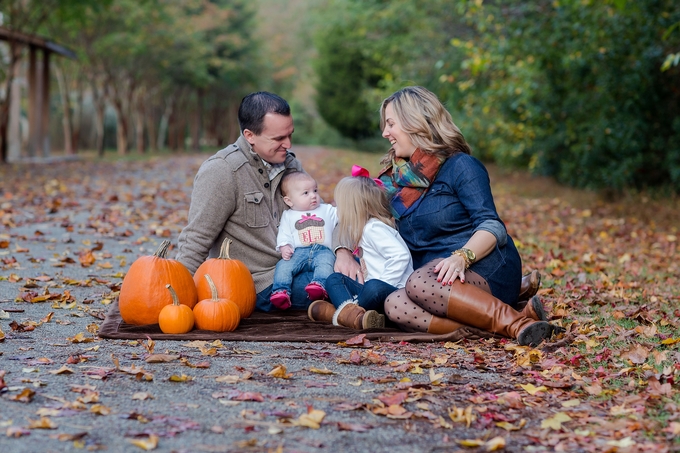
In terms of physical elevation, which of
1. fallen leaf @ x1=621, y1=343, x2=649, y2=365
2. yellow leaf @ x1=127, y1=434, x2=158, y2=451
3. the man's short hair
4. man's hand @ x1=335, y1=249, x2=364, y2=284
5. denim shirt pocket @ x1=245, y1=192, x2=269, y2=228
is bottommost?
yellow leaf @ x1=127, y1=434, x2=158, y2=451

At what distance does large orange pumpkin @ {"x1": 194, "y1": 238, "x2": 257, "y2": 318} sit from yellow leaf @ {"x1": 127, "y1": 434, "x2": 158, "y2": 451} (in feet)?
6.77

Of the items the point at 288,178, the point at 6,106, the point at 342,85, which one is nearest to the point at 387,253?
the point at 288,178

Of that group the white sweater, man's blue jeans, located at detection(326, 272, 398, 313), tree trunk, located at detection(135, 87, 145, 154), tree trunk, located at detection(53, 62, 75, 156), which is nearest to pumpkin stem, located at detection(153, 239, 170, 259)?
man's blue jeans, located at detection(326, 272, 398, 313)

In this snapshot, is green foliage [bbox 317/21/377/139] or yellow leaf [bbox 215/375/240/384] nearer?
yellow leaf [bbox 215/375/240/384]

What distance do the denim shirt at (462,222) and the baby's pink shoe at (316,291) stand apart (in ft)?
2.19

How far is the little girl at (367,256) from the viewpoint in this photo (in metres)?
5.00

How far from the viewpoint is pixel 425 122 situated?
4852mm

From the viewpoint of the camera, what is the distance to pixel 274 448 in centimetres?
292

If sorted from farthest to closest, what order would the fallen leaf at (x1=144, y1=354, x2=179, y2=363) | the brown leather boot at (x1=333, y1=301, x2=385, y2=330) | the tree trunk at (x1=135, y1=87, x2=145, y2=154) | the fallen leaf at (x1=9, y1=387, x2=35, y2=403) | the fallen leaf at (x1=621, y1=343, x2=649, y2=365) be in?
1. the tree trunk at (x1=135, y1=87, x2=145, y2=154)
2. the brown leather boot at (x1=333, y1=301, x2=385, y2=330)
3. the fallen leaf at (x1=621, y1=343, x2=649, y2=365)
4. the fallen leaf at (x1=144, y1=354, x2=179, y2=363)
5. the fallen leaf at (x1=9, y1=387, x2=35, y2=403)

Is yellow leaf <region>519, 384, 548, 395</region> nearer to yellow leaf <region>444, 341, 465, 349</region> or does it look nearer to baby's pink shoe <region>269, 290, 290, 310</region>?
yellow leaf <region>444, 341, 465, 349</region>

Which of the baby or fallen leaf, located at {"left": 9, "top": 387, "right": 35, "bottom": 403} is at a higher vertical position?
the baby

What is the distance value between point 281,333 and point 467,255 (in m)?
1.22

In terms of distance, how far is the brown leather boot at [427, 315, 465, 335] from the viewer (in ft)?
15.6

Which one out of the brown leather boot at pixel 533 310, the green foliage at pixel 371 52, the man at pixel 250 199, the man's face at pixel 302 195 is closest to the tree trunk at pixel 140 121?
the green foliage at pixel 371 52
